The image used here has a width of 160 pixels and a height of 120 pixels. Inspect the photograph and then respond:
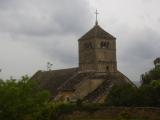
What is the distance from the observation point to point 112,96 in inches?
2692

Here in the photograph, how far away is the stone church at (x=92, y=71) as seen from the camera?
8356 cm

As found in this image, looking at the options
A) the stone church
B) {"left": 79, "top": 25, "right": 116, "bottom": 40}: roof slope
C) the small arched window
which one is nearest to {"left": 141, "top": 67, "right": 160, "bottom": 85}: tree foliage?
the stone church

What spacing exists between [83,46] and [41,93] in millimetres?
35095

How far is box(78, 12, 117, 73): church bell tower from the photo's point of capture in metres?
85.2

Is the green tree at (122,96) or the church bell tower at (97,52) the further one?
the church bell tower at (97,52)

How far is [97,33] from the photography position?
8581 centimetres

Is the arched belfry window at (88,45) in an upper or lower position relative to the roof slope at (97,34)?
lower

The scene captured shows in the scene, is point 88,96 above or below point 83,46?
below

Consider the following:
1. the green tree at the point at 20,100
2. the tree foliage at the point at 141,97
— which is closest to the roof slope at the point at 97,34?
the tree foliage at the point at 141,97

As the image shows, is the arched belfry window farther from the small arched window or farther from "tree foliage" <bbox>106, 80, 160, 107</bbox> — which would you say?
"tree foliage" <bbox>106, 80, 160, 107</bbox>

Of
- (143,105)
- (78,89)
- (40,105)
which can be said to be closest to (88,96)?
(78,89)

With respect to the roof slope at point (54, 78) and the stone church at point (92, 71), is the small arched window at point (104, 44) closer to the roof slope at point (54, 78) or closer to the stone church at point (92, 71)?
the stone church at point (92, 71)

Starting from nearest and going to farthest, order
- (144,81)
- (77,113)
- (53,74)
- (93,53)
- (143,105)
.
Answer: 1. (143,105)
2. (77,113)
3. (144,81)
4. (93,53)
5. (53,74)

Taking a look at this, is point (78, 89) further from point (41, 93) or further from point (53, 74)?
point (41, 93)
